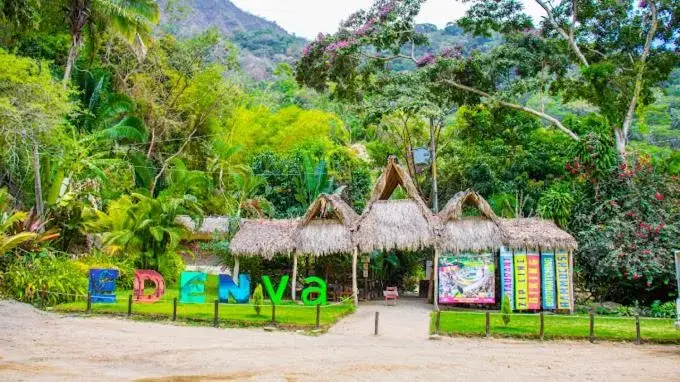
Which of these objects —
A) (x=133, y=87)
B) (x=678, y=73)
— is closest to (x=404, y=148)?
(x=133, y=87)

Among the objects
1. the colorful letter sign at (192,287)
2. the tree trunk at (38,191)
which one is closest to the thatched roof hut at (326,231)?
the colorful letter sign at (192,287)

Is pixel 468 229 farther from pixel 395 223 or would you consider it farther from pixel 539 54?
pixel 539 54

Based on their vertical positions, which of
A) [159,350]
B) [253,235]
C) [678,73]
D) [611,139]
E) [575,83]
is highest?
[678,73]

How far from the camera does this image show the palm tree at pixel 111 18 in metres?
22.6

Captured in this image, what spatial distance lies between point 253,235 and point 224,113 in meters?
15.9

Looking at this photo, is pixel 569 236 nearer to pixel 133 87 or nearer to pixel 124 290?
pixel 124 290

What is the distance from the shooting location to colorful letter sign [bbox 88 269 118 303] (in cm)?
1714

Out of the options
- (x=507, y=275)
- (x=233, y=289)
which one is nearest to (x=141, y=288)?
(x=233, y=289)

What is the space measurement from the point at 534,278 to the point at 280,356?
10.4 meters

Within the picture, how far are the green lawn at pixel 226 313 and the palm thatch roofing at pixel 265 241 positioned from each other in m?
2.59

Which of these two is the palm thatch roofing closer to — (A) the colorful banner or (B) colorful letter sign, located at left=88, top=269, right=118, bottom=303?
(B) colorful letter sign, located at left=88, top=269, right=118, bottom=303

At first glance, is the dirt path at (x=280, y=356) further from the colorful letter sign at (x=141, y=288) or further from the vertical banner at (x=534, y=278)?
the vertical banner at (x=534, y=278)

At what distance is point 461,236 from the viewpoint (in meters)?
19.6

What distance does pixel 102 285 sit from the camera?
1728cm
